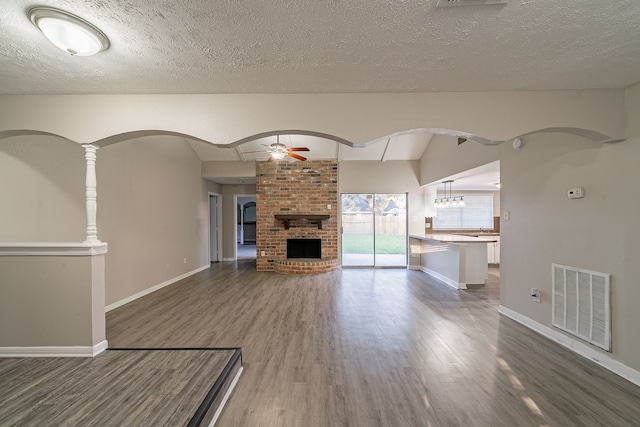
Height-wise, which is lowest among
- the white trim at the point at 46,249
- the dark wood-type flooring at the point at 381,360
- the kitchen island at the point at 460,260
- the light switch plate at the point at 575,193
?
the dark wood-type flooring at the point at 381,360

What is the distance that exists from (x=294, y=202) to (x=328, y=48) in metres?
5.03

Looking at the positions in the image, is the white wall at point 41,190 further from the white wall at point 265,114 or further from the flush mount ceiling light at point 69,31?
the flush mount ceiling light at point 69,31

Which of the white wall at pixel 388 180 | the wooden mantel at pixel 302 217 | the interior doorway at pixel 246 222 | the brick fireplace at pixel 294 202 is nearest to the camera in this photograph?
the wooden mantel at pixel 302 217

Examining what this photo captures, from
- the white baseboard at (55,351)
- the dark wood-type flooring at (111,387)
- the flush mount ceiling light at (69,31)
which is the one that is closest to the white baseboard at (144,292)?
the white baseboard at (55,351)

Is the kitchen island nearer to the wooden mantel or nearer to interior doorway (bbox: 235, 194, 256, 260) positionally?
the wooden mantel

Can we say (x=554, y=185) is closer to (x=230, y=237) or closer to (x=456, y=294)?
(x=456, y=294)

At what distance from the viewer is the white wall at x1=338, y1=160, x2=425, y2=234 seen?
6.76 meters

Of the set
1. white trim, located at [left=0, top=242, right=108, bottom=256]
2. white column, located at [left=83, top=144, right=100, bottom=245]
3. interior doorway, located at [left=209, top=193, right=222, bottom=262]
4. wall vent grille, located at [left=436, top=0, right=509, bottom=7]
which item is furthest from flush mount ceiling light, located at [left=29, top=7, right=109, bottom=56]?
interior doorway, located at [left=209, top=193, right=222, bottom=262]

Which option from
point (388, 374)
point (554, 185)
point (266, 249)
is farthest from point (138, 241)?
point (554, 185)

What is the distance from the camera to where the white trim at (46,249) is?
241 centimetres

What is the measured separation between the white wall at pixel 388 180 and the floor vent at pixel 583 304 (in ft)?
12.9

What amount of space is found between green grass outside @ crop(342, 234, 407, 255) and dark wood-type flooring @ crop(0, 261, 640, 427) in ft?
7.87

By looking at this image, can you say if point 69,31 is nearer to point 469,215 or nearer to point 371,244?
point 371,244

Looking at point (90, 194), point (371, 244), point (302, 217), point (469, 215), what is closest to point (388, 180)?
point (371, 244)
